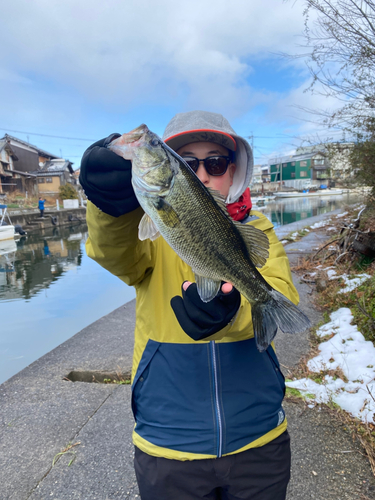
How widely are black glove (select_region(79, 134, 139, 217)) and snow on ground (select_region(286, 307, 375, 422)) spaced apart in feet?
8.42

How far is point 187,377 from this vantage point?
168cm

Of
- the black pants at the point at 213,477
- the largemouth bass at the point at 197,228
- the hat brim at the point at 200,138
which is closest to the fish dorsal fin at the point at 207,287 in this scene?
the largemouth bass at the point at 197,228

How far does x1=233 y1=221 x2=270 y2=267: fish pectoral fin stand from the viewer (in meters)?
1.68

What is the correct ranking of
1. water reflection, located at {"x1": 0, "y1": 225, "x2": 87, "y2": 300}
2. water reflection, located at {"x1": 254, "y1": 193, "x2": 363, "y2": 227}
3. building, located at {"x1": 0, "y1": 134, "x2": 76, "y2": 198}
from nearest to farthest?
water reflection, located at {"x1": 0, "y1": 225, "x2": 87, "y2": 300}, water reflection, located at {"x1": 254, "y1": 193, "x2": 363, "y2": 227}, building, located at {"x1": 0, "y1": 134, "x2": 76, "y2": 198}

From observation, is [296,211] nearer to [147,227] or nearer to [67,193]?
[67,193]

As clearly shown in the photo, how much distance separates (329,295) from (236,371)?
4706 millimetres

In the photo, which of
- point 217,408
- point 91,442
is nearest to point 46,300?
point 91,442

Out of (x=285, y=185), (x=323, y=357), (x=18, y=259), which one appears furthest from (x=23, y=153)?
(x=285, y=185)

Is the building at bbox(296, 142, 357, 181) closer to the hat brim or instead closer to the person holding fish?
the hat brim

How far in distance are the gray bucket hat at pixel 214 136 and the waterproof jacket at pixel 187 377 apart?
0.70 metres

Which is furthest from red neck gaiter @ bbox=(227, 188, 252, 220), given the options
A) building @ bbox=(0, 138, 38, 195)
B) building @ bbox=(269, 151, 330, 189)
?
building @ bbox=(269, 151, 330, 189)

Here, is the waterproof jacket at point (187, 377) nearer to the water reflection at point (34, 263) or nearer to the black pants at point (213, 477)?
the black pants at point (213, 477)

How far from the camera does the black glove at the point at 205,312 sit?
147 centimetres

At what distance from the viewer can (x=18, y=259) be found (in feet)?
51.6
